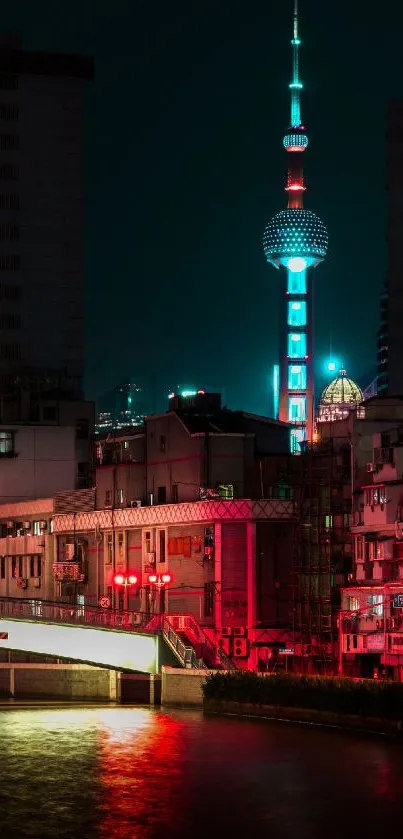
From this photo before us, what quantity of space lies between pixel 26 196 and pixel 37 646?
93649 millimetres

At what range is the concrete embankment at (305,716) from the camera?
83.0 metres

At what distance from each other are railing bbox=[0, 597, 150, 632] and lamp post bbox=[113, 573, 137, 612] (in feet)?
7.42

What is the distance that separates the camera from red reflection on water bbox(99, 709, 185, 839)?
66.9m

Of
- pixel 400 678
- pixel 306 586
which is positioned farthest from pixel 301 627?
pixel 400 678

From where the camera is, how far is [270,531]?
104 m

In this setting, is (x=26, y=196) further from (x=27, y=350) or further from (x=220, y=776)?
(x=220, y=776)

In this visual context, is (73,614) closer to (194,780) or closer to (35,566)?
A: (35,566)

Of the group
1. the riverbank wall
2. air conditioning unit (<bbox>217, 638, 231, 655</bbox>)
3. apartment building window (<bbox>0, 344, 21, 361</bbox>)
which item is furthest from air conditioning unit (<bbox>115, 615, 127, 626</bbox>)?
apartment building window (<bbox>0, 344, 21, 361</bbox>)

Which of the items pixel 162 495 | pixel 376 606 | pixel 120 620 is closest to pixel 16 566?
pixel 162 495

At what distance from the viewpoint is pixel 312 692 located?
88062 mm

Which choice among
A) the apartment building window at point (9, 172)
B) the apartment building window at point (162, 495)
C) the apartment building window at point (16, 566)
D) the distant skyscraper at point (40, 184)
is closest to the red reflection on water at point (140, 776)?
the apartment building window at point (162, 495)

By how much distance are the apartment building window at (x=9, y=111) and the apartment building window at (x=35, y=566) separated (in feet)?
249

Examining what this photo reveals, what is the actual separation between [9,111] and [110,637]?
3888 inches

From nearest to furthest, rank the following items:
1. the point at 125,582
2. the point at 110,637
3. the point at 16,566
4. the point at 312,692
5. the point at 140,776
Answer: the point at 140,776 < the point at 312,692 < the point at 110,637 < the point at 125,582 < the point at 16,566
